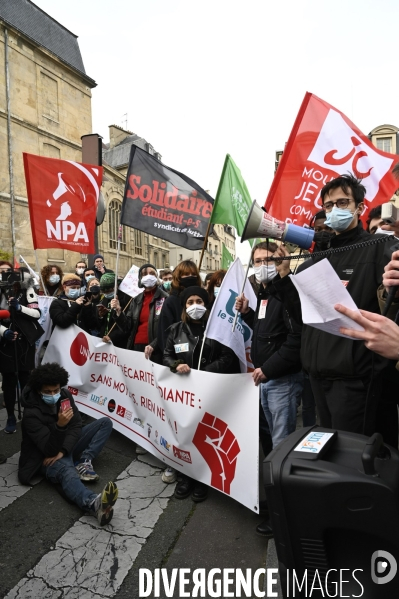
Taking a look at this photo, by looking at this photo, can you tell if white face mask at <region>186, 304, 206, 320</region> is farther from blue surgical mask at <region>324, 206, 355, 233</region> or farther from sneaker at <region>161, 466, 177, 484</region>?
blue surgical mask at <region>324, 206, 355, 233</region>

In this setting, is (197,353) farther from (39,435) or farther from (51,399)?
(39,435)

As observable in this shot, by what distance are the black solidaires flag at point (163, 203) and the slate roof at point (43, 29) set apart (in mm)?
26299

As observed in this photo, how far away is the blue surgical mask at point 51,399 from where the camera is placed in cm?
360

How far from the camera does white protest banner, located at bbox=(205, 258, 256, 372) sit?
337 cm

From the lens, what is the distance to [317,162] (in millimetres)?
4426

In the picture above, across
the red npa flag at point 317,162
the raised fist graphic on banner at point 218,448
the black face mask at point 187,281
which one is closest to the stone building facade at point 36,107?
the black face mask at point 187,281

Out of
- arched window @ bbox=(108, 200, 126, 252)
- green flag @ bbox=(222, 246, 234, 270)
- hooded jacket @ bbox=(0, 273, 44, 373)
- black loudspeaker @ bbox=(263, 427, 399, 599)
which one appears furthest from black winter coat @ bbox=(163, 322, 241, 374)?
arched window @ bbox=(108, 200, 126, 252)

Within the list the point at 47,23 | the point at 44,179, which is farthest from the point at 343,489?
the point at 47,23

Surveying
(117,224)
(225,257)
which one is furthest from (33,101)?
(225,257)

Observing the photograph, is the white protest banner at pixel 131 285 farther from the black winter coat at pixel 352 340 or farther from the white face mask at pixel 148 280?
the black winter coat at pixel 352 340

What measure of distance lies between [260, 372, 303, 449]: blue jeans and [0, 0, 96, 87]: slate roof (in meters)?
30.2

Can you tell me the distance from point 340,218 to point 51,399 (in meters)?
2.68

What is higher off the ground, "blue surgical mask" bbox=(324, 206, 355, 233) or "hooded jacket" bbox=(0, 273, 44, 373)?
"blue surgical mask" bbox=(324, 206, 355, 233)

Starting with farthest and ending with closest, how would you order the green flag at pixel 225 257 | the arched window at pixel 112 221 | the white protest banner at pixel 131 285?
the arched window at pixel 112 221
the green flag at pixel 225 257
the white protest banner at pixel 131 285
